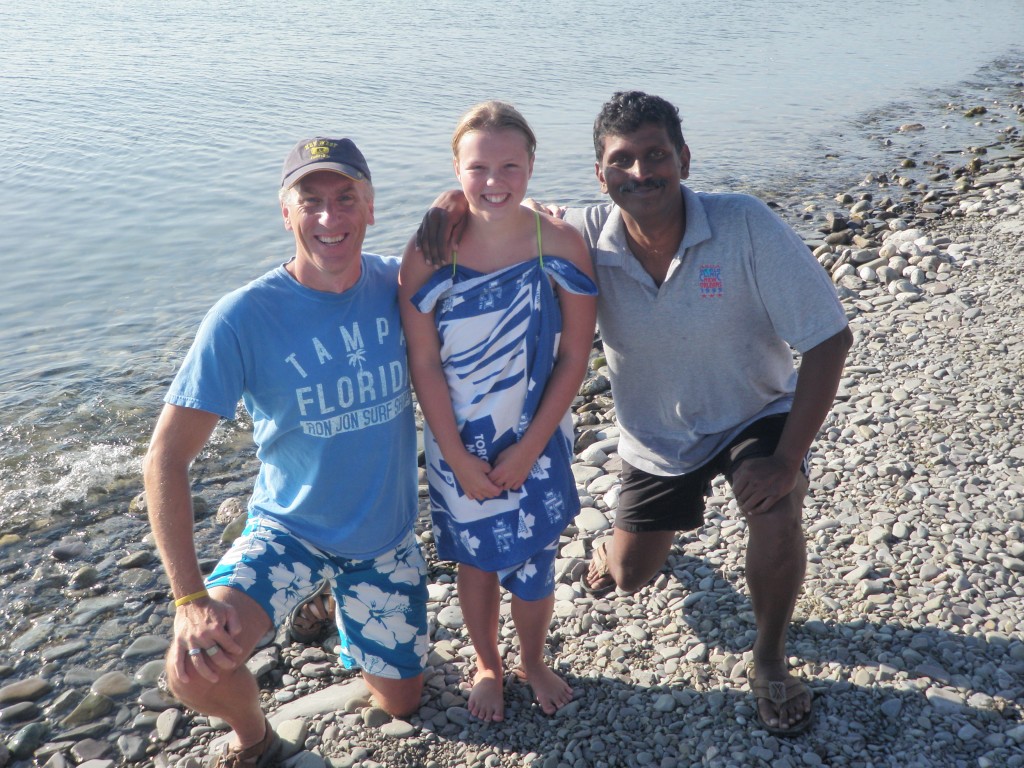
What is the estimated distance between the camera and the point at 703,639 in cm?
439

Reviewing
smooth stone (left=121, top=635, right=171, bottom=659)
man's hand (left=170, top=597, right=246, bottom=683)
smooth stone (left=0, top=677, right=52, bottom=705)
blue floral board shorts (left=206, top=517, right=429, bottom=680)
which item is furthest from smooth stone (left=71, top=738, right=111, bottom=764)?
man's hand (left=170, top=597, right=246, bottom=683)

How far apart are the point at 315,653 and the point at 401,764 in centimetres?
119

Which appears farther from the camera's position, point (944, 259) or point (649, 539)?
point (944, 259)

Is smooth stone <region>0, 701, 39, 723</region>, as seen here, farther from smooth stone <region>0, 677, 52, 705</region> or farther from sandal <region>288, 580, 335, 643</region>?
sandal <region>288, 580, 335, 643</region>

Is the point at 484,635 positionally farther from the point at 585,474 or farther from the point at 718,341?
the point at 585,474

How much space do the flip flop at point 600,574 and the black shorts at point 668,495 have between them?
0.35m

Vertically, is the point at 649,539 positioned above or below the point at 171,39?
below

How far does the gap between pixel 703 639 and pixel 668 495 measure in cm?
68

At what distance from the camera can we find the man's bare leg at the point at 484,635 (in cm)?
403

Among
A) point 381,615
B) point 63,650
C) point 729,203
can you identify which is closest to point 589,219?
point 729,203

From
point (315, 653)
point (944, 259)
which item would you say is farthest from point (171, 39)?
point (315, 653)

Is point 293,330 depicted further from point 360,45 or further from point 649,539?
point 360,45

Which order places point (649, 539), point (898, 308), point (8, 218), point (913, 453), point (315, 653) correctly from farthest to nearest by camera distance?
point (8, 218), point (898, 308), point (913, 453), point (315, 653), point (649, 539)

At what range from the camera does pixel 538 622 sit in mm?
4070
